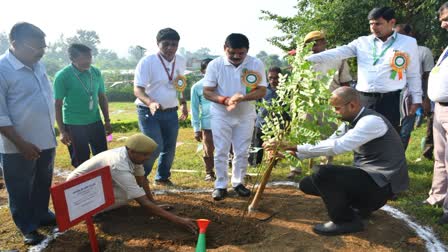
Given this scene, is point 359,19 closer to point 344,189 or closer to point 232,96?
point 232,96

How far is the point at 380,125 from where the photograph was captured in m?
3.45

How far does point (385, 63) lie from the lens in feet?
14.5

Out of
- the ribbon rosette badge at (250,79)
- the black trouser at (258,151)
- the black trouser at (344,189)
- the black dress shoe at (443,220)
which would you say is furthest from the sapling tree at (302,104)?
the black trouser at (258,151)

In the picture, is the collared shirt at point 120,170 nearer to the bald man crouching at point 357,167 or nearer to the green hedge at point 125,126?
the bald man crouching at point 357,167

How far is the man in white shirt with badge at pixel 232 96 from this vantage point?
461 centimetres

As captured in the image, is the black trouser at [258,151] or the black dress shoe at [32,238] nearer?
the black dress shoe at [32,238]

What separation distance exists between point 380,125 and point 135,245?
2562mm

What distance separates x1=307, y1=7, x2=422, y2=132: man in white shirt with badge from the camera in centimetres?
438

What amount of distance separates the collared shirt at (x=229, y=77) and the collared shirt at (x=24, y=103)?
1.89 meters

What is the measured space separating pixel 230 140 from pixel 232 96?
0.61 meters

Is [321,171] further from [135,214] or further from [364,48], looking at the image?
[135,214]

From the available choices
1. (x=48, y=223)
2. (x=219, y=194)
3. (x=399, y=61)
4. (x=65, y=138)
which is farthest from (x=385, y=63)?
(x=48, y=223)

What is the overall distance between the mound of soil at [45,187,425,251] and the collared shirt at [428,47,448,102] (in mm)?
1383

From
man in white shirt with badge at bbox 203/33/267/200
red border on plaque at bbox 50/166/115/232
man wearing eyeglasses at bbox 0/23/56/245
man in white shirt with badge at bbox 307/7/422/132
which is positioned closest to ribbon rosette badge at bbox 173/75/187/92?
man in white shirt with badge at bbox 203/33/267/200
